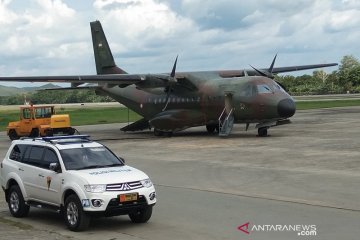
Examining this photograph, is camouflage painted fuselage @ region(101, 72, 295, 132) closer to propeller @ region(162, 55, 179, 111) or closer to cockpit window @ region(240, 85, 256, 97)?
cockpit window @ region(240, 85, 256, 97)

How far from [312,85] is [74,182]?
129878mm

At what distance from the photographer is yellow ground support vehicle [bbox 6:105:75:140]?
33.6 metres

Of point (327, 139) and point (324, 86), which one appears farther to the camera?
point (324, 86)

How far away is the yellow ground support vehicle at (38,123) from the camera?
33594 millimetres

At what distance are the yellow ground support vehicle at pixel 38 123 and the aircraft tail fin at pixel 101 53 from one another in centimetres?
565

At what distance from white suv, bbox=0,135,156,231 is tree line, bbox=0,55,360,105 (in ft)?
270

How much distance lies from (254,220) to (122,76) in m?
22.5

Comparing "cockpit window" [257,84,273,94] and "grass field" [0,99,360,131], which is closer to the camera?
"cockpit window" [257,84,273,94]

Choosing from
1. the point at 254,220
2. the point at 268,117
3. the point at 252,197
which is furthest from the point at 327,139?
the point at 254,220

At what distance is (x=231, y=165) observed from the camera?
62.8 feet

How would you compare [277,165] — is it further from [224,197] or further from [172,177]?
[224,197]

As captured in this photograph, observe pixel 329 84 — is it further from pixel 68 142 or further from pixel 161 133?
pixel 68 142

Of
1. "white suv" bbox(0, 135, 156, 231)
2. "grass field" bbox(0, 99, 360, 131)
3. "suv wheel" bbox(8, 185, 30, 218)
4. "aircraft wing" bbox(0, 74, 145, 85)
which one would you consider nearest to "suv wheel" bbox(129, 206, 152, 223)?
"white suv" bbox(0, 135, 156, 231)

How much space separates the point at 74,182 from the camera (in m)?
10.4
